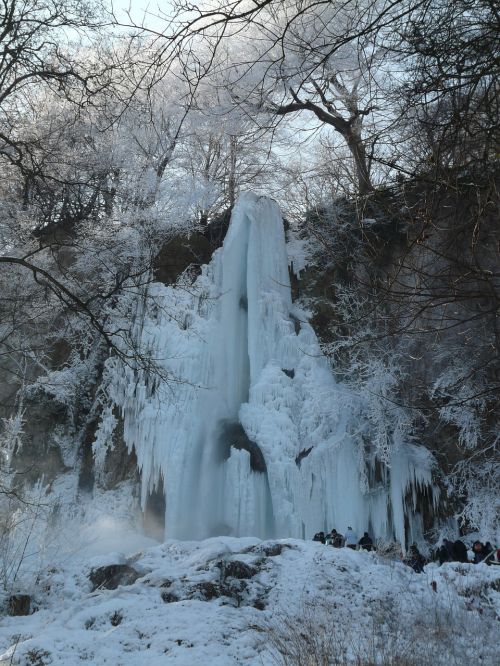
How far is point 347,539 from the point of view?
423 inches

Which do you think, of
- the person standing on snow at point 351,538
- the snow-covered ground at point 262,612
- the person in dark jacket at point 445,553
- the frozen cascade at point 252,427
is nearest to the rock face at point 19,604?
the snow-covered ground at point 262,612

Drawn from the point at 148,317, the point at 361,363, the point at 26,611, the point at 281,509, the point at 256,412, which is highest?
the point at 148,317

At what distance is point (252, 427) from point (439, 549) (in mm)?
4310

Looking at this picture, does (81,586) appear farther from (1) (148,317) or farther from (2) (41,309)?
(1) (148,317)

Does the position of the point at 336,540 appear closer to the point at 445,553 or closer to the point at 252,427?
the point at 445,553

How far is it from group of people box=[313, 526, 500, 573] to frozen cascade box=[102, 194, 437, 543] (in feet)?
2.76

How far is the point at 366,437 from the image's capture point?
503 inches

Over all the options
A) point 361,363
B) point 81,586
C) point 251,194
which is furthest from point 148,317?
point 81,586

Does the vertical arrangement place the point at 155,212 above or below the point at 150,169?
below

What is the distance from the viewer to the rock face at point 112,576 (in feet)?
25.1

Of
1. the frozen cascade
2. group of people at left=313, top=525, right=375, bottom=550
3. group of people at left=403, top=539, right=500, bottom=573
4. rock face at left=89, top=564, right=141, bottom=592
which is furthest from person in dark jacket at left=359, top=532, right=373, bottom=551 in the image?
rock face at left=89, top=564, right=141, bottom=592

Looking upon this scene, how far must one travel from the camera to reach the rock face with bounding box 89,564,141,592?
301 inches

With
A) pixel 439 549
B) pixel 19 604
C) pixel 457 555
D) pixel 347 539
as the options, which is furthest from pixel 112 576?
pixel 439 549

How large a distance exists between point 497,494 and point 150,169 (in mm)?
13004
